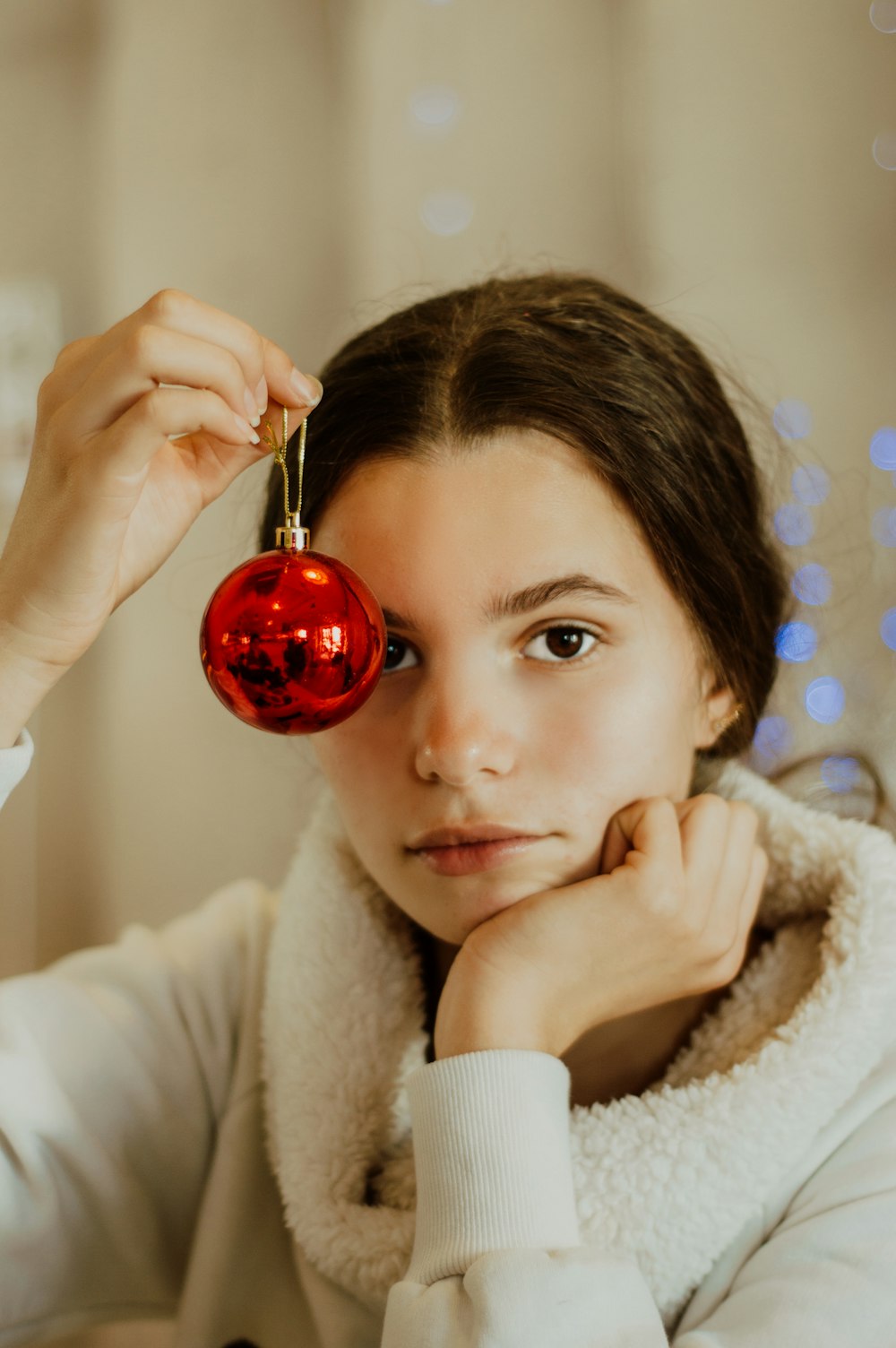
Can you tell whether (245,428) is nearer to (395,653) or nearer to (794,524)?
(395,653)

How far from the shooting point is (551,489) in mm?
830

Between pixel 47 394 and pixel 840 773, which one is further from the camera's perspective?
pixel 840 773

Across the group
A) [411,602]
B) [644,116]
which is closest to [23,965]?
[411,602]

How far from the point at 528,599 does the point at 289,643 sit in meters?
0.24

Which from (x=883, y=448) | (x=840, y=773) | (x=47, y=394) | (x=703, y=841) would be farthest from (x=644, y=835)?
(x=883, y=448)

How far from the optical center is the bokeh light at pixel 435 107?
5.39 ft

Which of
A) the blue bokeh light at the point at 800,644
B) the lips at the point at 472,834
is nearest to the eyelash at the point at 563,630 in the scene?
the lips at the point at 472,834

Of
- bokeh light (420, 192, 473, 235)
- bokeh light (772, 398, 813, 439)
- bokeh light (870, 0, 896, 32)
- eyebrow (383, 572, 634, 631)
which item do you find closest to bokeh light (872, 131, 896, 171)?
bokeh light (870, 0, 896, 32)

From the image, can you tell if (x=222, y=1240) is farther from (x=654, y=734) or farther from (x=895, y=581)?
(x=895, y=581)

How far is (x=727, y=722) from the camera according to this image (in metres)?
1.03

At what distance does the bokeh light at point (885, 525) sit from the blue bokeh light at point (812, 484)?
0.24 feet

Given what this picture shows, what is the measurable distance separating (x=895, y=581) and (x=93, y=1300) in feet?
4.04

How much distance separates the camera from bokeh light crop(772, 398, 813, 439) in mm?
1537

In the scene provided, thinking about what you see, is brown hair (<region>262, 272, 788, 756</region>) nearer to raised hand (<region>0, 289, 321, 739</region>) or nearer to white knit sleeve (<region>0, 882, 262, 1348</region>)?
raised hand (<region>0, 289, 321, 739</region>)
